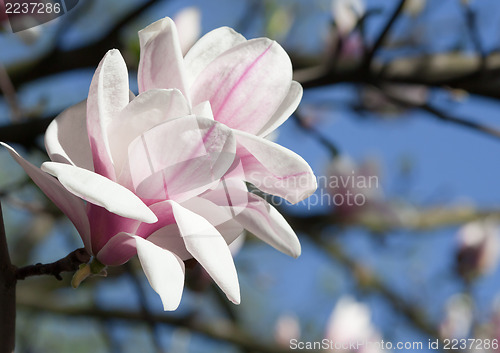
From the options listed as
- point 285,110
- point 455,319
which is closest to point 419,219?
point 455,319

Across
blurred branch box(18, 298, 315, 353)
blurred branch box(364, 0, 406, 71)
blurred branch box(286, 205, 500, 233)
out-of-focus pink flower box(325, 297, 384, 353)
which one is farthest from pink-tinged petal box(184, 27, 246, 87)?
blurred branch box(286, 205, 500, 233)

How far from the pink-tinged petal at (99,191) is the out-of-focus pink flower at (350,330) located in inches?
51.0

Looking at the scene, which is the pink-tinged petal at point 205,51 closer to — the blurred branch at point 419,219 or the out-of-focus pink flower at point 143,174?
the out-of-focus pink flower at point 143,174

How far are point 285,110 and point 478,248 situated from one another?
1612mm

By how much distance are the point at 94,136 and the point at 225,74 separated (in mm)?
116

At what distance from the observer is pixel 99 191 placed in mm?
377

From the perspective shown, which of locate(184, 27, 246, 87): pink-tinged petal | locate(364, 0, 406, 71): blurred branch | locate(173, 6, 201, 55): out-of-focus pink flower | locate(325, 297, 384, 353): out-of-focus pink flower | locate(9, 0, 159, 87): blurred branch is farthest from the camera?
locate(325, 297, 384, 353): out-of-focus pink flower

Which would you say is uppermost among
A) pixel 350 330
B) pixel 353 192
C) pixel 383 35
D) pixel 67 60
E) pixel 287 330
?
pixel 383 35

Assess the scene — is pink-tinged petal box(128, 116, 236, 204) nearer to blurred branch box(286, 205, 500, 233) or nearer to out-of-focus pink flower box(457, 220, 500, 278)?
blurred branch box(286, 205, 500, 233)

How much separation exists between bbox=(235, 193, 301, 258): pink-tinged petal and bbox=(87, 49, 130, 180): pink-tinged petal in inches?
4.3

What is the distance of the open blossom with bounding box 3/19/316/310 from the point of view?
1.31ft

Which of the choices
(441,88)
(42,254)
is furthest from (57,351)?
(441,88)

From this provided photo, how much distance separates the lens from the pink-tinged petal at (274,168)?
0.41m

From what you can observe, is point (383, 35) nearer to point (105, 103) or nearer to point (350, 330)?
point (105, 103)
